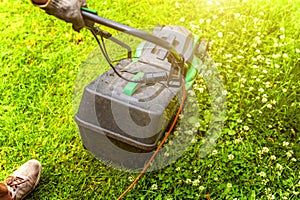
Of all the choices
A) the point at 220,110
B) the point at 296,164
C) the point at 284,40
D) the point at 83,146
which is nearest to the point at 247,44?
the point at 284,40

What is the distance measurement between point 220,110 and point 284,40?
0.98 m

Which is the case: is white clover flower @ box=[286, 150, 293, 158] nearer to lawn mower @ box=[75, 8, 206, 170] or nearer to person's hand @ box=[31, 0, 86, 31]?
lawn mower @ box=[75, 8, 206, 170]

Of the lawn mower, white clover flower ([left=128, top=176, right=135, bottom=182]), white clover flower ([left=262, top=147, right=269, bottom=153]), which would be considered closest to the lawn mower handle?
the lawn mower

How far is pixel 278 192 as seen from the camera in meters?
2.50

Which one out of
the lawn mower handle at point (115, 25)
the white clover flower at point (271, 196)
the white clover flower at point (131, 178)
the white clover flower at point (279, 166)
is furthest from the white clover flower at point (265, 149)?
the lawn mower handle at point (115, 25)

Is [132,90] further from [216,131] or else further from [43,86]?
[43,86]

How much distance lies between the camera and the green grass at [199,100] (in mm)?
2555

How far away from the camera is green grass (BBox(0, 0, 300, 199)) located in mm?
2555

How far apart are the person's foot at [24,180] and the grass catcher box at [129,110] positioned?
0.36 meters

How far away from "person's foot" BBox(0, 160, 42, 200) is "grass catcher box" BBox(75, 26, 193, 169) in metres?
0.36

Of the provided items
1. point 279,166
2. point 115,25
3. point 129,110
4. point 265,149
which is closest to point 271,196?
point 279,166

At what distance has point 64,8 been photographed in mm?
1756

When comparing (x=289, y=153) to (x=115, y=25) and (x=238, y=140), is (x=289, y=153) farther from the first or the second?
(x=115, y=25)

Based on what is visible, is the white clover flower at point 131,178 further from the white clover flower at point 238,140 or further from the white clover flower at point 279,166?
the white clover flower at point 279,166
